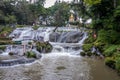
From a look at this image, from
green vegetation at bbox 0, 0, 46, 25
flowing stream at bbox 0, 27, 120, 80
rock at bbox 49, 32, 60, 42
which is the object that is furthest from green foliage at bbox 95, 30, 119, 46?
green vegetation at bbox 0, 0, 46, 25

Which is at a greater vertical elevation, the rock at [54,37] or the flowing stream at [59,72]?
the rock at [54,37]

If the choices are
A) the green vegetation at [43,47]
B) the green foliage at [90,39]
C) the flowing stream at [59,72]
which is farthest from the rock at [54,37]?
the flowing stream at [59,72]

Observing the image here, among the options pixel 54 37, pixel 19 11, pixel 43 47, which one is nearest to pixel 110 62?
pixel 43 47

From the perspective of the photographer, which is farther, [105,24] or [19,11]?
[19,11]

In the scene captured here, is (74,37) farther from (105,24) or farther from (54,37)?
(105,24)

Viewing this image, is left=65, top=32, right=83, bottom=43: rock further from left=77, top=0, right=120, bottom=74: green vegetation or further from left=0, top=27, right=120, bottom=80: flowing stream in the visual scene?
left=0, top=27, right=120, bottom=80: flowing stream

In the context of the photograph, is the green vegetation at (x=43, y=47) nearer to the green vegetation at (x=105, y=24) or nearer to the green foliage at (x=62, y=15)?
the green vegetation at (x=105, y=24)

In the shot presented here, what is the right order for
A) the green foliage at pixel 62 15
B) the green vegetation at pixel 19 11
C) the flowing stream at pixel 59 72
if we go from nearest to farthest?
the flowing stream at pixel 59 72
the green vegetation at pixel 19 11
the green foliage at pixel 62 15

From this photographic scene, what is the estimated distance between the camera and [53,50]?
93.5 ft

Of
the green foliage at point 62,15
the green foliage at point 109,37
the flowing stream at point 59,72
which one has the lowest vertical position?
the flowing stream at point 59,72

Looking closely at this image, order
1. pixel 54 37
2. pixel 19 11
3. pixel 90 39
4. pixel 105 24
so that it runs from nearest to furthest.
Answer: pixel 105 24, pixel 90 39, pixel 54 37, pixel 19 11

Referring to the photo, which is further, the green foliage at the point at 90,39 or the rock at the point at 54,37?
the rock at the point at 54,37

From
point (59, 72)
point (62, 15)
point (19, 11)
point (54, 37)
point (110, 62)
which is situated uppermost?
point (19, 11)

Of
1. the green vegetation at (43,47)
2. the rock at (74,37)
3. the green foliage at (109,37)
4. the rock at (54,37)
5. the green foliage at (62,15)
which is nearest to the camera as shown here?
the green foliage at (109,37)
